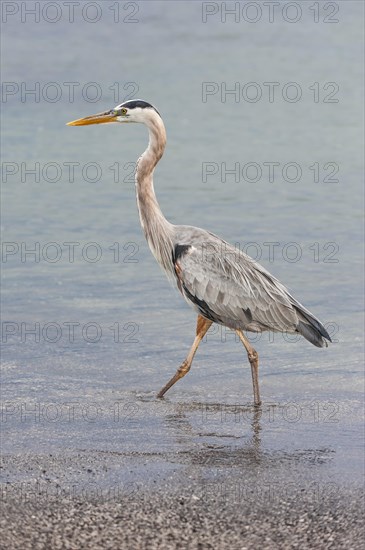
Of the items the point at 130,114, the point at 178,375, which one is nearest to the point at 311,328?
the point at 178,375

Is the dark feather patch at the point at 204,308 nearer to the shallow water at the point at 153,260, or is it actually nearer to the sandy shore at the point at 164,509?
the shallow water at the point at 153,260

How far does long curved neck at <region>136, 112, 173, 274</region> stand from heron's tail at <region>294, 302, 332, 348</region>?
1.19m

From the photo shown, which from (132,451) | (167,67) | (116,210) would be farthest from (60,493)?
(167,67)

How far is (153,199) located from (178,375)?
1.53 metres

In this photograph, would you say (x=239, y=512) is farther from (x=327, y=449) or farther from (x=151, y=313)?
(x=151, y=313)

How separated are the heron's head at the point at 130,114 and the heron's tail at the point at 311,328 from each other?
78.3 inches

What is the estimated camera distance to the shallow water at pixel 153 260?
8852 millimetres

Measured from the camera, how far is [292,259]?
552 inches

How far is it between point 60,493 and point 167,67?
18551mm

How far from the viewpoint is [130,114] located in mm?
10328

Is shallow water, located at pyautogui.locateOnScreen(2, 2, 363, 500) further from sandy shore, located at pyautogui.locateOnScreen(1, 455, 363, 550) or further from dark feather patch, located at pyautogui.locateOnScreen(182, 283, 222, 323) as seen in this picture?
dark feather patch, located at pyautogui.locateOnScreen(182, 283, 222, 323)

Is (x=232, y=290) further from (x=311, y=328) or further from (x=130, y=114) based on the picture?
(x=130, y=114)

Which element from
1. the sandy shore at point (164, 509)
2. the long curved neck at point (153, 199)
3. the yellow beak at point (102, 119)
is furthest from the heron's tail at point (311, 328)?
the yellow beak at point (102, 119)

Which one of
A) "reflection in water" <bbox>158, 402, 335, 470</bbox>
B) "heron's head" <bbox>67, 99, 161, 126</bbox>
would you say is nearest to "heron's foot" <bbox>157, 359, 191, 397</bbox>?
"reflection in water" <bbox>158, 402, 335, 470</bbox>
